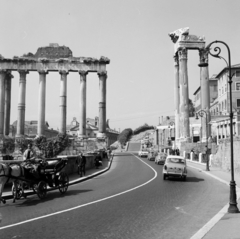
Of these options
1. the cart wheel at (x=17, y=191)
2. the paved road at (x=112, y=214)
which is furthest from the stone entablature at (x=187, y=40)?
the cart wheel at (x=17, y=191)

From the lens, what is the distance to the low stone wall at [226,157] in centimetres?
2269

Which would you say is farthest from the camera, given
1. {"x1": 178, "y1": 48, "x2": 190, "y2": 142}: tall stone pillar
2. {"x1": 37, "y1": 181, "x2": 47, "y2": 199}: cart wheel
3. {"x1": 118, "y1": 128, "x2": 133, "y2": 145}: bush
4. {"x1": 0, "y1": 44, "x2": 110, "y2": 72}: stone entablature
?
{"x1": 118, "y1": 128, "x2": 133, "y2": 145}: bush

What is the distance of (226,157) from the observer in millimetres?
26469

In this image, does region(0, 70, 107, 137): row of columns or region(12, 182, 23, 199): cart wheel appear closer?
region(12, 182, 23, 199): cart wheel

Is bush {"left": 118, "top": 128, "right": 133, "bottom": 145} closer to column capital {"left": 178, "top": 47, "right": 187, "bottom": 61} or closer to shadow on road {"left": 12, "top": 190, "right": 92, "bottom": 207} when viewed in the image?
column capital {"left": 178, "top": 47, "right": 187, "bottom": 61}

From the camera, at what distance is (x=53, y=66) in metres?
53.3

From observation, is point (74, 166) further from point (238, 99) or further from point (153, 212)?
point (238, 99)

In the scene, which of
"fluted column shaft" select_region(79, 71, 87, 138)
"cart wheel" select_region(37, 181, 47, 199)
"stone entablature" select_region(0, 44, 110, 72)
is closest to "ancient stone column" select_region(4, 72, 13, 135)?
"stone entablature" select_region(0, 44, 110, 72)

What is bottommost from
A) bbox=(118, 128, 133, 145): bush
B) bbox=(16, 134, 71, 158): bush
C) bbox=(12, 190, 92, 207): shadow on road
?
bbox=(12, 190, 92, 207): shadow on road

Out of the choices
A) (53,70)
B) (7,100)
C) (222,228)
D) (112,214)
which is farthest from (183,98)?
(222,228)

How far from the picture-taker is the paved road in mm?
7402

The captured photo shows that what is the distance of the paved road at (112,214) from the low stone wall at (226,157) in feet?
30.8

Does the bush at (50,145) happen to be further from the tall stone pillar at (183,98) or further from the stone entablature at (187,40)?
the stone entablature at (187,40)

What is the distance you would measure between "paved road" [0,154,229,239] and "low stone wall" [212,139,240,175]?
30.8 ft
